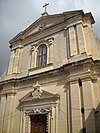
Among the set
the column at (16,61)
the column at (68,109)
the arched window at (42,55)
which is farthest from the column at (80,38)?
the column at (16,61)

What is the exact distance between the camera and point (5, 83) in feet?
50.9

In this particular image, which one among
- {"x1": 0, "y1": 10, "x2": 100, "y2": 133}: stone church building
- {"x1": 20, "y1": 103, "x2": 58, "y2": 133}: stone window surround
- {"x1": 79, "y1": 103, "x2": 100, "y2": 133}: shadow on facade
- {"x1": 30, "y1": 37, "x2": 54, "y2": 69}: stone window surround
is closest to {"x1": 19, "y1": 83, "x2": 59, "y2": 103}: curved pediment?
{"x1": 0, "y1": 10, "x2": 100, "y2": 133}: stone church building

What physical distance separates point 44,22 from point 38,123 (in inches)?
357

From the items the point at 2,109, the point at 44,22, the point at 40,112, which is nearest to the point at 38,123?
the point at 40,112

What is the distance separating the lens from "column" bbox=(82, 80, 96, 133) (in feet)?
33.3

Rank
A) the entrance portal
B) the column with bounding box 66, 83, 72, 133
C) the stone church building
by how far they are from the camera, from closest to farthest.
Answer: the column with bounding box 66, 83, 72, 133 → the stone church building → the entrance portal

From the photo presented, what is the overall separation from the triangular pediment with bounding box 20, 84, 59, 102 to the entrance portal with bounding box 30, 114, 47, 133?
1.27m

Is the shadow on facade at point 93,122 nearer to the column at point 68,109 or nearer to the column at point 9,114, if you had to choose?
the column at point 68,109

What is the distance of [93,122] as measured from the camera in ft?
33.3

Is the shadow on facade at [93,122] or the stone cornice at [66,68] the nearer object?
the shadow on facade at [93,122]

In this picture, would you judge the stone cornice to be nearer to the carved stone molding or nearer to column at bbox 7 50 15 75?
column at bbox 7 50 15 75

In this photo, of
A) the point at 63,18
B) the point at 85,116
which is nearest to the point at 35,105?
the point at 85,116

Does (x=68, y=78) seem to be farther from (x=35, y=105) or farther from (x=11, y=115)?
(x=11, y=115)

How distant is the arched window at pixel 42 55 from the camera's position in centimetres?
1515
